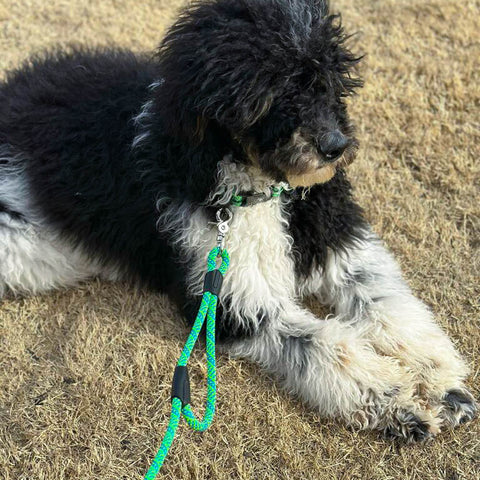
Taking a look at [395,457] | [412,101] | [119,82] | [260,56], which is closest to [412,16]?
[412,101]

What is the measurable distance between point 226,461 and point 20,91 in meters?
2.17

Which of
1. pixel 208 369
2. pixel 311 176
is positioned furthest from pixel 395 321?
pixel 208 369

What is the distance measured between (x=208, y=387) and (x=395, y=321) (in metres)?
0.99

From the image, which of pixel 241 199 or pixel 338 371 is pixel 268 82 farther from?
pixel 338 371

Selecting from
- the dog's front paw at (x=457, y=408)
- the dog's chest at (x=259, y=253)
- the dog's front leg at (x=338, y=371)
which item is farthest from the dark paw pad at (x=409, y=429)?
the dog's chest at (x=259, y=253)

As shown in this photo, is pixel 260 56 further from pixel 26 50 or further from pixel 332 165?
pixel 26 50

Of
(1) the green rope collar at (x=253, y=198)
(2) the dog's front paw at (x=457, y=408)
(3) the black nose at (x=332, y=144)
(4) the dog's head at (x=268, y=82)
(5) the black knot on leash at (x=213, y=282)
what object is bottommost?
(2) the dog's front paw at (x=457, y=408)

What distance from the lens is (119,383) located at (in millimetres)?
2854

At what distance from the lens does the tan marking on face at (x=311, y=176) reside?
92.8 inches

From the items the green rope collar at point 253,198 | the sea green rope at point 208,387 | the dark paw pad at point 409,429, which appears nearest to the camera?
the sea green rope at point 208,387

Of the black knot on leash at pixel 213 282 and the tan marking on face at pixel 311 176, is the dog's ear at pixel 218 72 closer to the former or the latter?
the tan marking on face at pixel 311 176

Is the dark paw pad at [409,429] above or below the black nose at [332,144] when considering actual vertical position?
below

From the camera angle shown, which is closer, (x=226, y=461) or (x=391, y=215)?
(x=226, y=461)

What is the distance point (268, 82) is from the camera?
7.23ft
